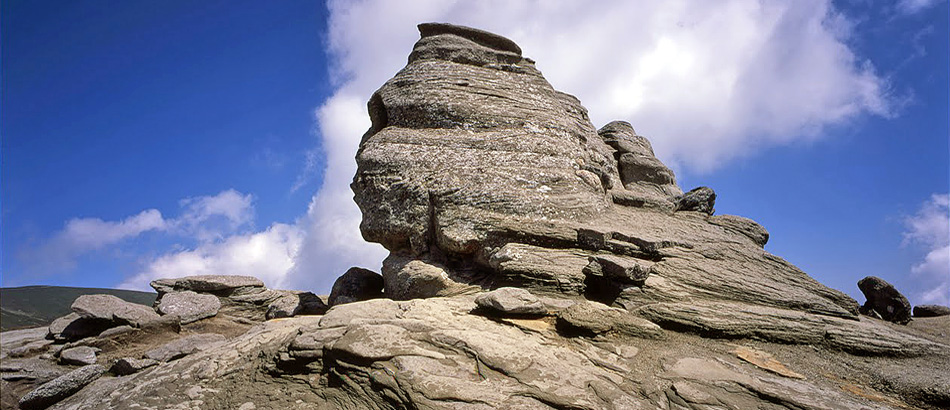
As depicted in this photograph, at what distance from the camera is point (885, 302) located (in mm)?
17750

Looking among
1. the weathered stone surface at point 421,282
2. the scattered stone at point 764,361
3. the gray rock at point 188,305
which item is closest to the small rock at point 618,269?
the scattered stone at point 764,361

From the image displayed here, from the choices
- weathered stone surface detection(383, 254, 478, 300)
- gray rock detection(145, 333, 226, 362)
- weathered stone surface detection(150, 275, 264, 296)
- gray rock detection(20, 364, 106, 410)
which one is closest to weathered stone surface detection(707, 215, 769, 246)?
weathered stone surface detection(383, 254, 478, 300)

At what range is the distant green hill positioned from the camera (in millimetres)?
33719

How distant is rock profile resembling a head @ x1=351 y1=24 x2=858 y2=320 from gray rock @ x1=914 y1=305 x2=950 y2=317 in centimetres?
1310

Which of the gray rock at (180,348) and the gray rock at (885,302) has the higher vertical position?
the gray rock at (885,302)

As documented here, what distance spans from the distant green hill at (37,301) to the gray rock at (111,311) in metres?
22.3

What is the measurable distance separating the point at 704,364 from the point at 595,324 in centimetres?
202

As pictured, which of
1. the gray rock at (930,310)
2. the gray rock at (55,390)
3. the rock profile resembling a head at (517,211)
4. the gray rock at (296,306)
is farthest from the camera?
the gray rock at (930,310)

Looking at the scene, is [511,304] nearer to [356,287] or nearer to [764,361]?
[764,361]

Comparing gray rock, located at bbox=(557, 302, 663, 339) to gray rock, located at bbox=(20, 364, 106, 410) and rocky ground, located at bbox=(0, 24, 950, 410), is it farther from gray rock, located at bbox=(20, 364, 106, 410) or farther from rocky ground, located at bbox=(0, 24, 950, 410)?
gray rock, located at bbox=(20, 364, 106, 410)

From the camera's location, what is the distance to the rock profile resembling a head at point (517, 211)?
11.0m

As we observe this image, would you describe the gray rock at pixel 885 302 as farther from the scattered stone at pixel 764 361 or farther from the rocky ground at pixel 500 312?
the scattered stone at pixel 764 361

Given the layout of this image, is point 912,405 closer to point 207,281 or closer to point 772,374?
point 772,374

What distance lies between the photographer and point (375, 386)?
21.7ft
